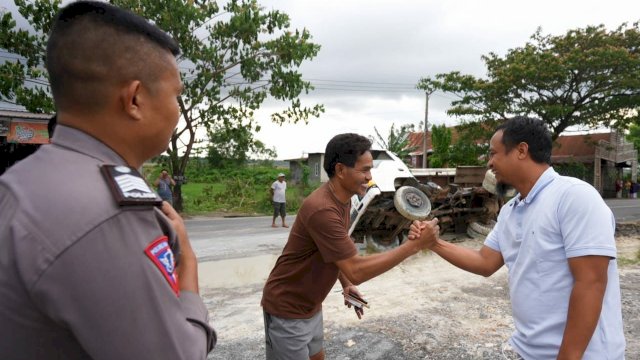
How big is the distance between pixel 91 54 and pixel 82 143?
0.18 m

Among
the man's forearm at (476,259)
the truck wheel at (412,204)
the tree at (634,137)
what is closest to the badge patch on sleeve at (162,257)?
the man's forearm at (476,259)

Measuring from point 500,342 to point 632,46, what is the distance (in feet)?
55.1

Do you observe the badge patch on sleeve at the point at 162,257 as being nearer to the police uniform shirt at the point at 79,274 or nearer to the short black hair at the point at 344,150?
the police uniform shirt at the point at 79,274

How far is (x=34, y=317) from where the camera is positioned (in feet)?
2.60

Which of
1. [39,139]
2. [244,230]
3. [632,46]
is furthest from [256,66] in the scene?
[632,46]

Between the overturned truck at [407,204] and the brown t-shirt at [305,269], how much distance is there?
14.4ft

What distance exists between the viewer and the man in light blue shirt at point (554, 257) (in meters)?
1.75

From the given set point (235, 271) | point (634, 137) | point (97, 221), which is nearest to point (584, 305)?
point (97, 221)

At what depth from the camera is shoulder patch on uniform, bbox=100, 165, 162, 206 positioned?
2.68ft

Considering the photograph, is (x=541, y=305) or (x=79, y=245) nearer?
(x=79, y=245)

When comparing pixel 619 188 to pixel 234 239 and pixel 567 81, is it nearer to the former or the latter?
pixel 567 81

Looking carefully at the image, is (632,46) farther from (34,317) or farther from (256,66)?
(34,317)

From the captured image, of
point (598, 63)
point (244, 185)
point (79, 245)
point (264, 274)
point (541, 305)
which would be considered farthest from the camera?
point (244, 185)

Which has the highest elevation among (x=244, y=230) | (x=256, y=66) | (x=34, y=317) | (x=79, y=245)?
(x=256, y=66)
